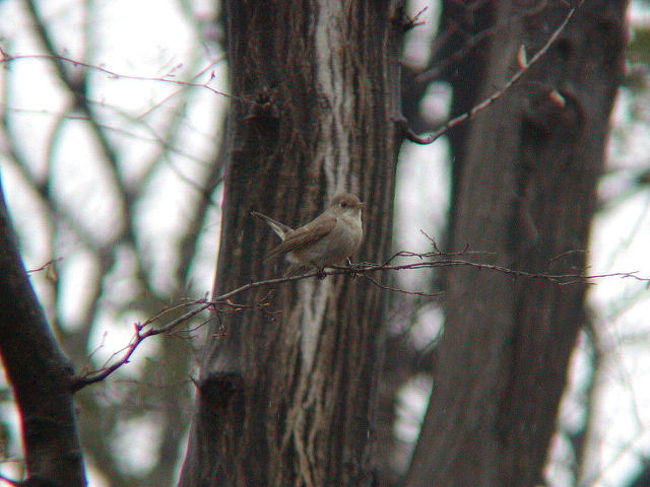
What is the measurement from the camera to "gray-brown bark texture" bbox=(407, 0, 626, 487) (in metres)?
4.62

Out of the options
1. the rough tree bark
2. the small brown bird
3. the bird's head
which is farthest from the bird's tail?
the rough tree bark

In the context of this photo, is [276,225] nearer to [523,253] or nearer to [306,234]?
[306,234]

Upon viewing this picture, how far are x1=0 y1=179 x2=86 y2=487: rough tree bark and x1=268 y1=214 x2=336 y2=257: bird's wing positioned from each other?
118 cm

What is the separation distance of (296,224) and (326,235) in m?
0.56

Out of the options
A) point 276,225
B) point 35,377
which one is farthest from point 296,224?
point 35,377

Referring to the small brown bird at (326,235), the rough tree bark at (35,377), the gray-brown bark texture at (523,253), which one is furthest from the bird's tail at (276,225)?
the gray-brown bark texture at (523,253)

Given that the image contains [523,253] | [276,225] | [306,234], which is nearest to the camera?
[276,225]

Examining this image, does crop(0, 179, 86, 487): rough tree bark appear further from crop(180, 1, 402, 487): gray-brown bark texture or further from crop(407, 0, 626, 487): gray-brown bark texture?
crop(407, 0, 626, 487): gray-brown bark texture

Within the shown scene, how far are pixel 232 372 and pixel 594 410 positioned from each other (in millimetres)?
6855

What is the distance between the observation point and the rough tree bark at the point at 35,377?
2.45 metres

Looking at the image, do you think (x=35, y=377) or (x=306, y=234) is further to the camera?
(x=306, y=234)

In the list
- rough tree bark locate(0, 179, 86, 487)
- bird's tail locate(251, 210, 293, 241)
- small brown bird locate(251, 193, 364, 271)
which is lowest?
rough tree bark locate(0, 179, 86, 487)

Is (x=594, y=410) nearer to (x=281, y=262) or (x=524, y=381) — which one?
(x=524, y=381)

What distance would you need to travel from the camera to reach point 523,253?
4.77 meters
